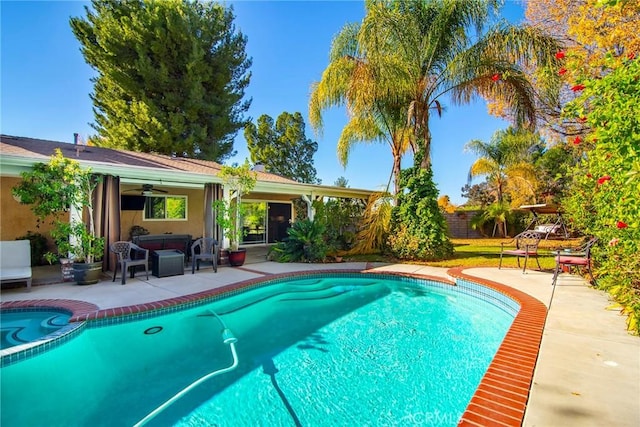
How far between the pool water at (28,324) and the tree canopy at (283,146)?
25143 mm

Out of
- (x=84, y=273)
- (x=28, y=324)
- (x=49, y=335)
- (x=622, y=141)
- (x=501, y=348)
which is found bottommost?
(x=28, y=324)

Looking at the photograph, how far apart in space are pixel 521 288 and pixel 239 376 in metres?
6.14

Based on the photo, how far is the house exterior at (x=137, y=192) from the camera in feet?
27.8

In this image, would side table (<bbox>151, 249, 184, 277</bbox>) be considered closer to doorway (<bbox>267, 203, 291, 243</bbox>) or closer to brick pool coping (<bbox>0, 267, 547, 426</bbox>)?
brick pool coping (<bbox>0, 267, 547, 426</bbox>)

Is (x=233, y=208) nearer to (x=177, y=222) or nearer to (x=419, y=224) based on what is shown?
(x=177, y=222)

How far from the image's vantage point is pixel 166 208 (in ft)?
43.2

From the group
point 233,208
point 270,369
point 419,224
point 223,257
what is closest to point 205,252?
point 223,257

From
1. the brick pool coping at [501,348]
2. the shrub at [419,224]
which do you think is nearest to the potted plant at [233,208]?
the brick pool coping at [501,348]

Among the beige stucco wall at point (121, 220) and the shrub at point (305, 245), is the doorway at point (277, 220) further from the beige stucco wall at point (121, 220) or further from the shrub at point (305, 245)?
the shrub at point (305, 245)

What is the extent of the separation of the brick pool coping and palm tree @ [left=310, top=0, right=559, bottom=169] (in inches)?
283

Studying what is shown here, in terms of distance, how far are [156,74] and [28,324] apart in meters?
16.8

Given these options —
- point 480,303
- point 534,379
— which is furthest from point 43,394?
point 480,303

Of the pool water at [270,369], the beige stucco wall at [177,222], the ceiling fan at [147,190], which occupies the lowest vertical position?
the pool water at [270,369]

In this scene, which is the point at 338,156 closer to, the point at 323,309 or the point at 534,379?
the point at 323,309
